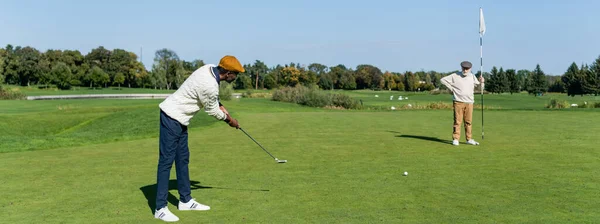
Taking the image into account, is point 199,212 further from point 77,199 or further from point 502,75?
point 502,75

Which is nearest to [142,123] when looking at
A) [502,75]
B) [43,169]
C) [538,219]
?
[43,169]

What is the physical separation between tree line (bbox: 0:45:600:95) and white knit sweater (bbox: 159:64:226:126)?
101m

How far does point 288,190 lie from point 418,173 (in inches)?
101

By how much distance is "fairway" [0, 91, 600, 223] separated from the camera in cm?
623

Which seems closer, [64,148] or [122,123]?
[64,148]

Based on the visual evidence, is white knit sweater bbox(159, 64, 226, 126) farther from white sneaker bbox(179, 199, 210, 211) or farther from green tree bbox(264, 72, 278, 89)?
green tree bbox(264, 72, 278, 89)

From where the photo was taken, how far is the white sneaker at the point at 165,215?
6112 mm

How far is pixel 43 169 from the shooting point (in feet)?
32.3

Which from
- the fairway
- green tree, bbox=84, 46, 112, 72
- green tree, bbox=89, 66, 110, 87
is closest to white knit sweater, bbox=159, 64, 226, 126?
the fairway

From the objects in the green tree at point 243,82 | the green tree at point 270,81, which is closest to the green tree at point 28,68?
the green tree at point 243,82

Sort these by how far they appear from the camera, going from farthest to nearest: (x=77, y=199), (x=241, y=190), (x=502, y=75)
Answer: (x=502, y=75), (x=241, y=190), (x=77, y=199)

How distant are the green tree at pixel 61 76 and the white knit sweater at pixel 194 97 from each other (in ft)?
373

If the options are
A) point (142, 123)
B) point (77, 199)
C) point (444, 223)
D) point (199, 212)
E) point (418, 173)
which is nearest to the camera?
point (444, 223)

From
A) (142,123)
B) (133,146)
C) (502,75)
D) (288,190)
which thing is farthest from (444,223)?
(502,75)
